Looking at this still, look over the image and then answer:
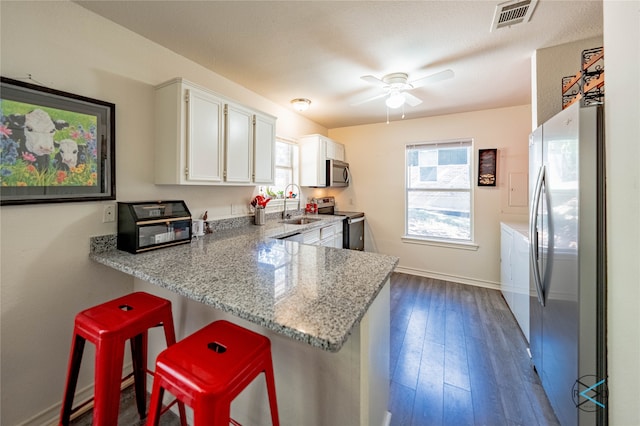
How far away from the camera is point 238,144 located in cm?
233

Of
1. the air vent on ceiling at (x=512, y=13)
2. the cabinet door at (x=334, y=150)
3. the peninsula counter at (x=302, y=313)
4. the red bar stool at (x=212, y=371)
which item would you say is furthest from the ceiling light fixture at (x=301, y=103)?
the red bar stool at (x=212, y=371)

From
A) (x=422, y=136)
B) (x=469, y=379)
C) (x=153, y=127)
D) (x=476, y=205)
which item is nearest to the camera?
(x=469, y=379)

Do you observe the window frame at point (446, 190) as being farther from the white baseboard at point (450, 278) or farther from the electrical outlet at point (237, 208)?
the electrical outlet at point (237, 208)

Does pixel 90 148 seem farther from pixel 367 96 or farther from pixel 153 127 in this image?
pixel 367 96

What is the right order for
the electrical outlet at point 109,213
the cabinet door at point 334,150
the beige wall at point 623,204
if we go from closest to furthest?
1. the beige wall at point 623,204
2. the electrical outlet at point 109,213
3. the cabinet door at point 334,150

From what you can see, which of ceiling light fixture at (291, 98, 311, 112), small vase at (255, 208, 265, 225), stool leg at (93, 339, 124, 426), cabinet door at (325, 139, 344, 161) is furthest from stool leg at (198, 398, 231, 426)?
cabinet door at (325, 139, 344, 161)

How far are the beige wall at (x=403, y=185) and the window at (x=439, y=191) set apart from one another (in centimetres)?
12

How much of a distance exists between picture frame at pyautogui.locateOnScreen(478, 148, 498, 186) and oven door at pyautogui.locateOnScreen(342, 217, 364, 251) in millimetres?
1825

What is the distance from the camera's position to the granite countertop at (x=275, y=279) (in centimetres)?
81

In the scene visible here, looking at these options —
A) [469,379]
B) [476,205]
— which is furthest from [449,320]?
[476,205]

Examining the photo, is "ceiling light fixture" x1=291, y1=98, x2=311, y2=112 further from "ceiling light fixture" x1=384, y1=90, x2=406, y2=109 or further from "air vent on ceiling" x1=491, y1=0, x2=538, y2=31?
"air vent on ceiling" x1=491, y1=0, x2=538, y2=31

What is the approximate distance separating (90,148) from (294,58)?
166 centimetres

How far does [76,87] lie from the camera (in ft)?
5.16

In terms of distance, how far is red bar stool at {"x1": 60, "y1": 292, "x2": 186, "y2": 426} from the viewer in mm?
1074
